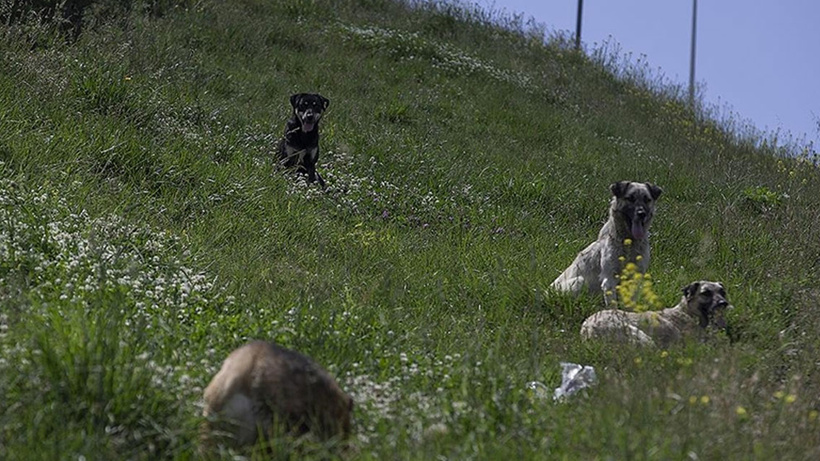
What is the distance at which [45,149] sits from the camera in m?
8.24

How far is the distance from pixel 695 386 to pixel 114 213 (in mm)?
4601

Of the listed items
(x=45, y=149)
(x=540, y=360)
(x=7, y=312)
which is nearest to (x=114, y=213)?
(x=45, y=149)

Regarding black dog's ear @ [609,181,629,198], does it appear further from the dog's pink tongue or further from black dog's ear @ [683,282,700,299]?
black dog's ear @ [683,282,700,299]

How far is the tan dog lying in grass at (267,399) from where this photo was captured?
4051mm

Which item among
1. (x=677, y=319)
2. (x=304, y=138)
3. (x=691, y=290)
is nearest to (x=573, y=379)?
(x=677, y=319)

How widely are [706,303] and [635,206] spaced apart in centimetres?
131

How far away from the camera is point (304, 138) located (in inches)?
458

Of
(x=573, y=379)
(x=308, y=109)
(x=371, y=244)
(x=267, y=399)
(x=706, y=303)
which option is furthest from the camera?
(x=308, y=109)

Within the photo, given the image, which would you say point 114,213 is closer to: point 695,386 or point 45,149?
Result: point 45,149

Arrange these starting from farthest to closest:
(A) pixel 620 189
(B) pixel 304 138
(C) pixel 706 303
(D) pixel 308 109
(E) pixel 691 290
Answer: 1. (D) pixel 308 109
2. (B) pixel 304 138
3. (A) pixel 620 189
4. (E) pixel 691 290
5. (C) pixel 706 303

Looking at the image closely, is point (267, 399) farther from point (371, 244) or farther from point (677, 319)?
point (371, 244)

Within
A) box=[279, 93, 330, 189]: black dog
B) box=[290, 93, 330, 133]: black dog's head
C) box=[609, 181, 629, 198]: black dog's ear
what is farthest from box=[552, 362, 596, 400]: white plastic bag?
box=[290, 93, 330, 133]: black dog's head

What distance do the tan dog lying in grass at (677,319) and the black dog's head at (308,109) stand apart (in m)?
5.27

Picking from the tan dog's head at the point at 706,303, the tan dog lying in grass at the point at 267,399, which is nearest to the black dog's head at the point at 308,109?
the tan dog's head at the point at 706,303
